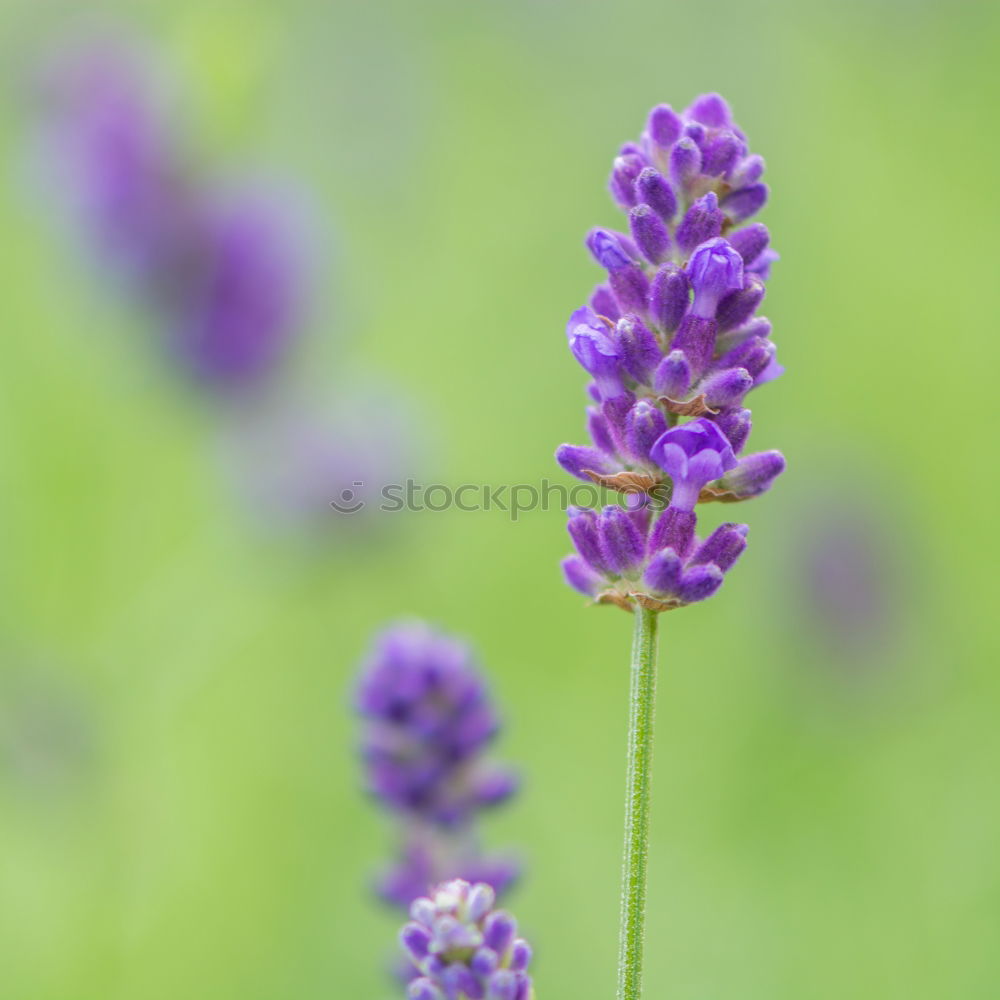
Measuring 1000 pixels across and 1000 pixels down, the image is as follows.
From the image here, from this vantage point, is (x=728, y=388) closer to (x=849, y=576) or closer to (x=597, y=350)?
(x=597, y=350)

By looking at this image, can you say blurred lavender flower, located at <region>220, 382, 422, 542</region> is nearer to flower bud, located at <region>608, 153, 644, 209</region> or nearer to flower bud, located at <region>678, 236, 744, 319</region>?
flower bud, located at <region>608, 153, 644, 209</region>

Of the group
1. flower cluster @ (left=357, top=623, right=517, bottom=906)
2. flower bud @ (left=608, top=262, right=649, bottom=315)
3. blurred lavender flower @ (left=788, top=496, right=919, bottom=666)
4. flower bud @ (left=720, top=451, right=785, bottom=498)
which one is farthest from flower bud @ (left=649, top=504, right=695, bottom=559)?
blurred lavender flower @ (left=788, top=496, right=919, bottom=666)

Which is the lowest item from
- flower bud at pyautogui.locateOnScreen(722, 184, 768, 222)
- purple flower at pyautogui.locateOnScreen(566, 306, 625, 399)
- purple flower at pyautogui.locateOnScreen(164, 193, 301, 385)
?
purple flower at pyautogui.locateOnScreen(566, 306, 625, 399)

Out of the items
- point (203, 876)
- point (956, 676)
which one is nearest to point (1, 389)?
point (203, 876)

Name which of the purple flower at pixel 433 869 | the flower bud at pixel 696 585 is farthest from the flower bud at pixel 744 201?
the purple flower at pixel 433 869

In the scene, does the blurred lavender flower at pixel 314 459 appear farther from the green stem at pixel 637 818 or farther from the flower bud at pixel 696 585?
the green stem at pixel 637 818

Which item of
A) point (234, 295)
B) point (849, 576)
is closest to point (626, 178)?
point (234, 295)
